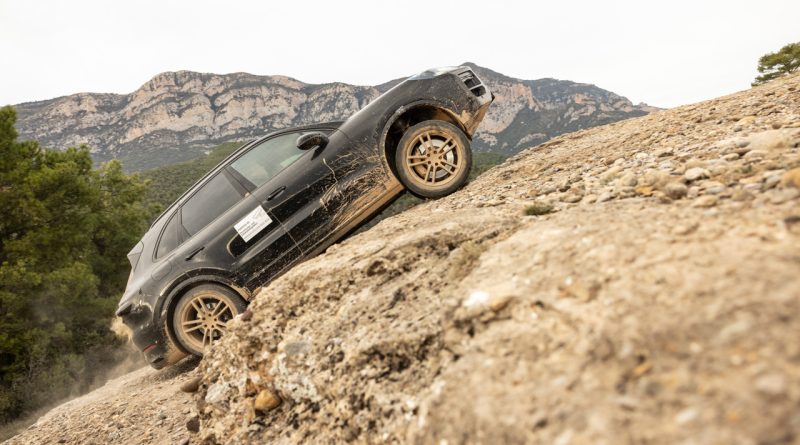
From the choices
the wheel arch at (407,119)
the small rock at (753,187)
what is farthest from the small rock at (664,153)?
the wheel arch at (407,119)

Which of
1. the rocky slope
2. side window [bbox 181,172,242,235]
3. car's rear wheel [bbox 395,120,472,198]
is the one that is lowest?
car's rear wheel [bbox 395,120,472,198]

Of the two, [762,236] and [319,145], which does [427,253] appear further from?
[319,145]

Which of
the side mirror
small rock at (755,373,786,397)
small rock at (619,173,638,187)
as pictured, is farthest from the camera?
the side mirror

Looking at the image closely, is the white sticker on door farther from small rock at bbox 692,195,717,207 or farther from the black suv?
small rock at bbox 692,195,717,207

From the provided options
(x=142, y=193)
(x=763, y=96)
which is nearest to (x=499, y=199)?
(x=763, y=96)

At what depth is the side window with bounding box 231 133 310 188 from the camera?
4.28 metres

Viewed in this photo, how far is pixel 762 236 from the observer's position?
148cm

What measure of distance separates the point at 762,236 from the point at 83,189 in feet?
48.5

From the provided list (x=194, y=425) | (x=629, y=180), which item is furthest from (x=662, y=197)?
(x=194, y=425)

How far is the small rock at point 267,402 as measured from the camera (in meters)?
2.55

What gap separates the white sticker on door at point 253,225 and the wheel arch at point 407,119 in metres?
1.39

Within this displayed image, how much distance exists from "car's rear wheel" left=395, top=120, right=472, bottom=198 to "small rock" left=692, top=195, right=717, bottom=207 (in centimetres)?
249

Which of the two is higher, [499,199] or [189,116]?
[189,116]

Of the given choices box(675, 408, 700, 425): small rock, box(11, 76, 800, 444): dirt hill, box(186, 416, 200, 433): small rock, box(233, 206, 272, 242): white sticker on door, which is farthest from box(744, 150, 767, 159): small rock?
box(186, 416, 200, 433): small rock
